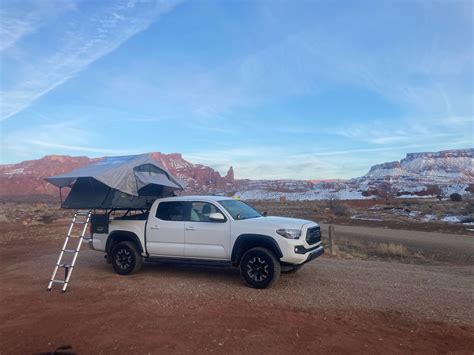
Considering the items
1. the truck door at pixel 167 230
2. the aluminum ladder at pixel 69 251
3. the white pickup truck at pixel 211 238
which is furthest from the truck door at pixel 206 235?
the aluminum ladder at pixel 69 251

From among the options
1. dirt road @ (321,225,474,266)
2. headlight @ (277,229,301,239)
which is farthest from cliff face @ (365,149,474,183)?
headlight @ (277,229,301,239)

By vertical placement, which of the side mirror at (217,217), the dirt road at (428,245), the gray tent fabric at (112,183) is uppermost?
the gray tent fabric at (112,183)

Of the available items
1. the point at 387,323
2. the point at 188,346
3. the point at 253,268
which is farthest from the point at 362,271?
the point at 188,346

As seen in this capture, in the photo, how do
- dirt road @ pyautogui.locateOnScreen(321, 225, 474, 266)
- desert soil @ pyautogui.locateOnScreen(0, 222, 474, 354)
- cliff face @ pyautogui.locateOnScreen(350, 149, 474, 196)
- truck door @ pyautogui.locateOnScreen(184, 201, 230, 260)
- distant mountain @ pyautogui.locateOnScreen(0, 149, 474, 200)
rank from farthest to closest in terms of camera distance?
1. cliff face @ pyautogui.locateOnScreen(350, 149, 474, 196)
2. distant mountain @ pyautogui.locateOnScreen(0, 149, 474, 200)
3. dirt road @ pyautogui.locateOnScreen(321, 225, 474, 266)
4. truck door @ pyautogui.locateOnScreen(184, 201, 230, 260)
5. desert soil @ pyautogui.locateOnScreen(0, 222, 474, 354)

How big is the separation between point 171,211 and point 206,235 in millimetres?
1140

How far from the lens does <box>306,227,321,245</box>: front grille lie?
8286 millimetres

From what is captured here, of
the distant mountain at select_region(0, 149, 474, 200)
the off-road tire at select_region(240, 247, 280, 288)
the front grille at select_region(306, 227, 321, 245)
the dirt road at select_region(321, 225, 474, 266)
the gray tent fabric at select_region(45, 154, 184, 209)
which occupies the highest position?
the distant mountain at select_region(0, 149, 474, 200)

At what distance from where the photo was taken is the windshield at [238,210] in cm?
887

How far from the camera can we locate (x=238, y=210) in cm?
917

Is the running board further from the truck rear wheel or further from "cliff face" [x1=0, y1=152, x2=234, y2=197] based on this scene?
"cliff face" [x1=0, y1=152, x2=234, y2=197]

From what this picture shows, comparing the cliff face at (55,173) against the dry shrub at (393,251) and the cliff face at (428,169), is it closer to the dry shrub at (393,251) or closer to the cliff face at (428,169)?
the cliff face at (428,169)

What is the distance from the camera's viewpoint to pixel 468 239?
21.6m

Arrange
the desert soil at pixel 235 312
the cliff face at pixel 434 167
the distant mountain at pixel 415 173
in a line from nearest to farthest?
1. the desert soil at pixel 235 312
2. the distant mountain at pixel 415 173
3. the cliff face at pixel 434 167

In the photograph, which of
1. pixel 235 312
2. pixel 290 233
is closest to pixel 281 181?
pixel 290 233
